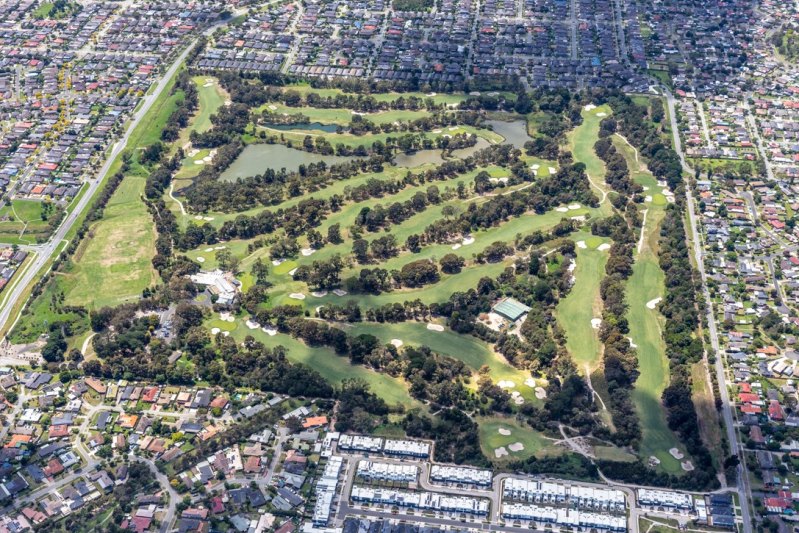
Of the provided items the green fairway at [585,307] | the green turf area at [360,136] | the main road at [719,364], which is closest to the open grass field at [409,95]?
the green turf area at [360,136]

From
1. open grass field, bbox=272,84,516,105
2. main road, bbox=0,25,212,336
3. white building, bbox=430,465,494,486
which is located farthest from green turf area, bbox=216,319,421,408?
open grass field, bbox=272,84,516,105

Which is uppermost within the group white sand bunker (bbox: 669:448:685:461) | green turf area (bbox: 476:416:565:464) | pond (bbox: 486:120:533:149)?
green turf area (bbox: 476:416:565:464)

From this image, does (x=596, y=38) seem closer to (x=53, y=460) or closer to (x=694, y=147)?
(x=694, y=147)

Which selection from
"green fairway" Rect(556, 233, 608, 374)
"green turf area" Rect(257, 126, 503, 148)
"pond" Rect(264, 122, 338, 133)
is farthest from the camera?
"pond" Rect(264, 122, 338, 133)

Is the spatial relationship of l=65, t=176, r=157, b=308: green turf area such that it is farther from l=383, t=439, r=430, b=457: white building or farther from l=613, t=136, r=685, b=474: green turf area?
l=613, t=136, r=685, b=474: green turf area

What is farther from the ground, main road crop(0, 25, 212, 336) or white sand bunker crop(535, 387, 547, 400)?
main road crop(0, 25, 212, 336)

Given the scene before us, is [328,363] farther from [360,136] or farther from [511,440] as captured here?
[360,136]
